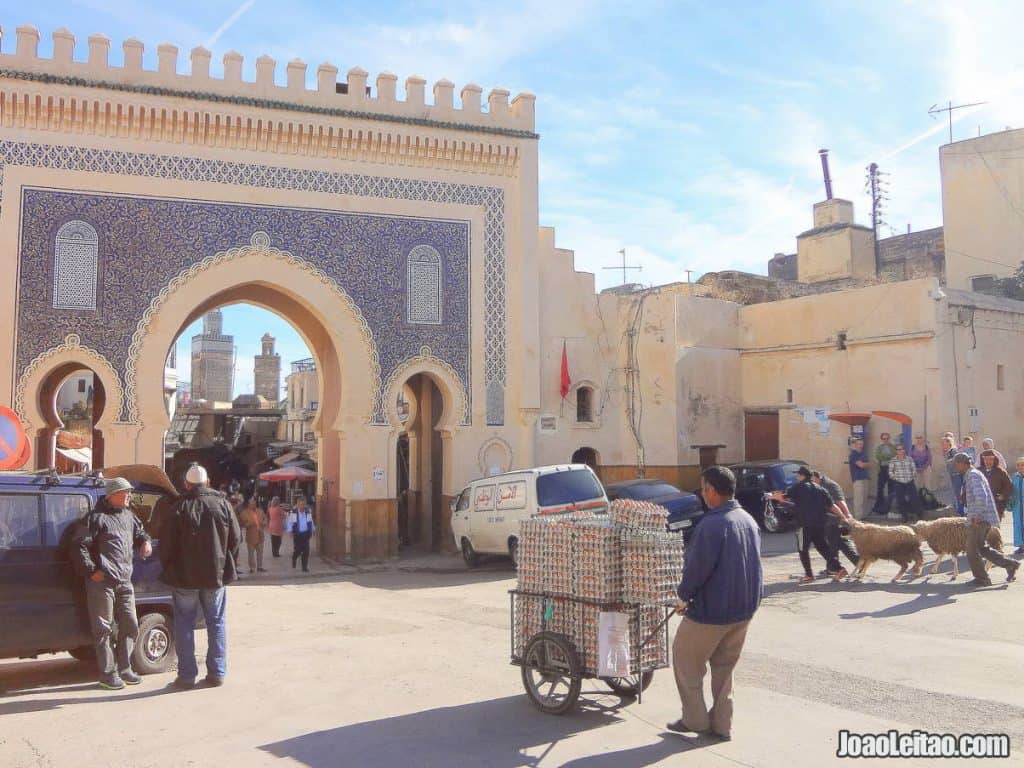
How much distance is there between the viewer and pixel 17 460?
36.7 ft

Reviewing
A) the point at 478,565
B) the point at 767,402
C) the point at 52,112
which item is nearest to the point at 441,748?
the point at 478,565

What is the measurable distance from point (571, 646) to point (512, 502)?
9.17m

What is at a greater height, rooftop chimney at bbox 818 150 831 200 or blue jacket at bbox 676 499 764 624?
rooftop chimney at bbox 818 150 831 200

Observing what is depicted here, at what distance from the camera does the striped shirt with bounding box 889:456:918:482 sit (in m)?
15.9

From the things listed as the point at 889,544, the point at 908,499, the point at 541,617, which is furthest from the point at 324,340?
the point at 541,617

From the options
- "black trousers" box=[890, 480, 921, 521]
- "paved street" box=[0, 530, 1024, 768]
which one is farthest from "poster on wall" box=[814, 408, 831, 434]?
"paved street" box=[0, 530, 1024, 768]

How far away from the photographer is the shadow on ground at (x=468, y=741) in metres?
5.10

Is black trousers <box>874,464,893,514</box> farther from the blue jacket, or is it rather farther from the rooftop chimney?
the rooftop chimney

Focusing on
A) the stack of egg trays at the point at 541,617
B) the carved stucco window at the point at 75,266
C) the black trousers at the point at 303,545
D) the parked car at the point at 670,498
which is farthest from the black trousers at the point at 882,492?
the carved stucco window at the point at 75,266

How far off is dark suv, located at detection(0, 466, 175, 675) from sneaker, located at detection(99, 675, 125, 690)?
343 mm

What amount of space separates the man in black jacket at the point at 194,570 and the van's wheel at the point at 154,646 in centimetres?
59

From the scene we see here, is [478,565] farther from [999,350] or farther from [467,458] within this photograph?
[999,350]

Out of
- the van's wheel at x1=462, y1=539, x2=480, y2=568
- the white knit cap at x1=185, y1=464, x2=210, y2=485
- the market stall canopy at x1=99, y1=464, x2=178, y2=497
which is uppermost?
the white knit cap at x1=185, y1=464, x2=210, y2=485

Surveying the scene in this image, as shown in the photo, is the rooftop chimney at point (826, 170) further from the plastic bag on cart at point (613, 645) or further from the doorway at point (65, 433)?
the plastic bag on cart at point (613, 645)
